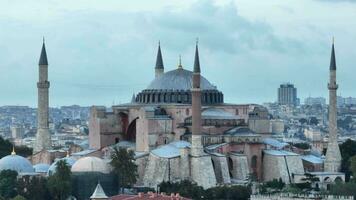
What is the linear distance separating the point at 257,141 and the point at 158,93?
17.5 feet

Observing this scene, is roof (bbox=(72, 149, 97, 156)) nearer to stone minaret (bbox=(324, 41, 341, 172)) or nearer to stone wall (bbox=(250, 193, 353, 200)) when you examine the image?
stone minaret (bbox=(324, 41, 341, 172))

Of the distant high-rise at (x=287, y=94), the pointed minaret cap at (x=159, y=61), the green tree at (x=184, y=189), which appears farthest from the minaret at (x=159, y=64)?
the distant high-rise at (x=287, y=94)

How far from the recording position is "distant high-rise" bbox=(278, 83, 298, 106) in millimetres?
185762

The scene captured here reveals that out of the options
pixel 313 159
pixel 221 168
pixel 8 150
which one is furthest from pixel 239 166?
pixel 8 150

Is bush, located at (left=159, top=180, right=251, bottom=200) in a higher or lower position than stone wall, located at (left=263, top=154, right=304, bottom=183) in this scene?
lower

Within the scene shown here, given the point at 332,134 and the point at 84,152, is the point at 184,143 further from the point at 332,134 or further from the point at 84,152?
the point at 332,134

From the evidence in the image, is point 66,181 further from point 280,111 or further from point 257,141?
point 280,111

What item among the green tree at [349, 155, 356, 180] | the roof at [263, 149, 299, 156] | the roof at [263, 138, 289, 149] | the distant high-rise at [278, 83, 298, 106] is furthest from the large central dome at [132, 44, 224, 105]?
the distant high-rise at [278, 83, 298, 106]

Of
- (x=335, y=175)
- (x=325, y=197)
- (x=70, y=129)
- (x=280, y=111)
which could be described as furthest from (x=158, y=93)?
(x=280, y=111)

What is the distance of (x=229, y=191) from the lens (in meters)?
49.1

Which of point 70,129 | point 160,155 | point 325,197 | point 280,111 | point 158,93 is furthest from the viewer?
point 280,111

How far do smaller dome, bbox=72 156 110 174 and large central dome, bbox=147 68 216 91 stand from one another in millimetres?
7247

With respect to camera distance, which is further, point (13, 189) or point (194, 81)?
point (194, 81)

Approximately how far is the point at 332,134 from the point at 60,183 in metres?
13.1
